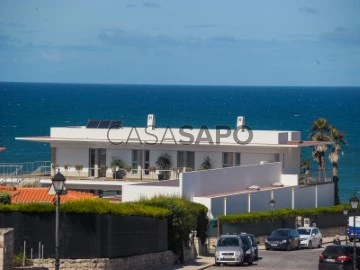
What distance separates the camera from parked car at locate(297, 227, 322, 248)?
60750 mm

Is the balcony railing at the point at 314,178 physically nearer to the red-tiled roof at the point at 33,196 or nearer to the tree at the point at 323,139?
the tree at the point at 323,139

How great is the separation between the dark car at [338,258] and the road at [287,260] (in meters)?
2.89

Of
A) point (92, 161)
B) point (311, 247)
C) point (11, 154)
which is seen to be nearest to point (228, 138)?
point (92, 161)

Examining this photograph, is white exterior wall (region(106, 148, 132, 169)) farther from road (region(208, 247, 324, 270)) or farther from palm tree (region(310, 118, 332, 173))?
road (region(208, 247, 324, 270))

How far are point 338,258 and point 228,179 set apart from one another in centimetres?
2190

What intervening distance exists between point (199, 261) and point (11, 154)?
397 ft

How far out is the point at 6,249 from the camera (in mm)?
33750

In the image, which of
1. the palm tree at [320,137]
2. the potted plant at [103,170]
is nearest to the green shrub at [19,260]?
the potted plant at [103,170]

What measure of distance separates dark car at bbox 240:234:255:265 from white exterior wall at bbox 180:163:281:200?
8444 millimetres

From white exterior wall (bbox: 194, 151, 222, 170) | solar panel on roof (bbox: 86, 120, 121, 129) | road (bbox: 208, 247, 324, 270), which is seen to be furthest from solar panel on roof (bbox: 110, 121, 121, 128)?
road (bbox: 208, 247, 324, 270)

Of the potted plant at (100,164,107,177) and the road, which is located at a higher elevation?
the potted plant at (100,164,107,177)

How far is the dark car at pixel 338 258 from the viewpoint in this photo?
43831 mm

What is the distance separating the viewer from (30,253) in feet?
131

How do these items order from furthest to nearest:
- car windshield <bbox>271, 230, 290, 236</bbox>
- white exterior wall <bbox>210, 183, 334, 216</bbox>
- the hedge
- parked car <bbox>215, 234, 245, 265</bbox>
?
white exterior wall <bbox>210, 183, 334, 216</bbox> < car windshield <bbox>271, 230, 290, 236</bbox> < parked car <bbox>215, 234, 245, 265</bbox> < the hedge
